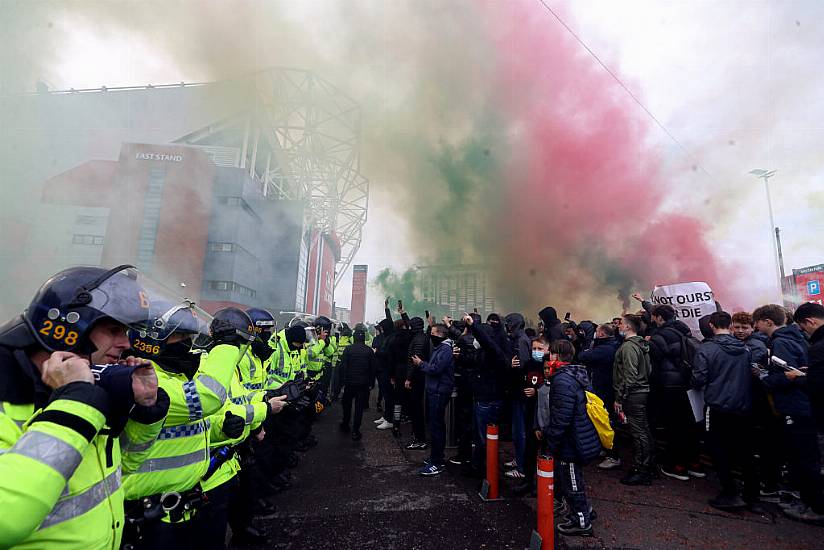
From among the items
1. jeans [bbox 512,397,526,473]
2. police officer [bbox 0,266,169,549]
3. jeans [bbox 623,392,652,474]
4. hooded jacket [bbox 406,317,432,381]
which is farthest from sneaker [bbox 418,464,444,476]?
police officer [bbox 0,266,169,549]

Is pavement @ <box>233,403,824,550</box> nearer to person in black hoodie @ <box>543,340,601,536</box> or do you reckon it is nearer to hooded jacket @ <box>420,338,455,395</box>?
person in black hoodie @ <box>543,340,601,536</box>

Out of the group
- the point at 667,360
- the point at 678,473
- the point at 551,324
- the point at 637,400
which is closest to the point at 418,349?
the point at 551,324

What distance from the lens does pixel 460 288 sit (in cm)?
2414

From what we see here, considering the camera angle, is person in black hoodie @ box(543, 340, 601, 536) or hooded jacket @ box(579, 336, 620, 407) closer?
person in black hoodie @ box(543, 340, 601, 536)

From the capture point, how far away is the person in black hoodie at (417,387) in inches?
216

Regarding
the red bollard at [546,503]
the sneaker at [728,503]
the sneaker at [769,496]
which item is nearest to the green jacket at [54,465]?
the red bollard at [546,503]

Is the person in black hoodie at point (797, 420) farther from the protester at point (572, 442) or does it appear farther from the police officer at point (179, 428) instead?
the police officer at point (179, 428)

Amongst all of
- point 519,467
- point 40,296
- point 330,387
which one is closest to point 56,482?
point 40,296

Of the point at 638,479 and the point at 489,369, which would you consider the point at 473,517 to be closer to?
the point at 489,369

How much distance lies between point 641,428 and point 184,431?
13.7 feet

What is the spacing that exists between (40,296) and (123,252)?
59.9 ft

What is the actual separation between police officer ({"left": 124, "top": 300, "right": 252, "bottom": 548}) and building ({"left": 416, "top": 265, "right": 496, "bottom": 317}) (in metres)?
13.4

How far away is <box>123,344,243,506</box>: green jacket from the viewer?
4.95ft

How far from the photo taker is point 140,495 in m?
1.64
